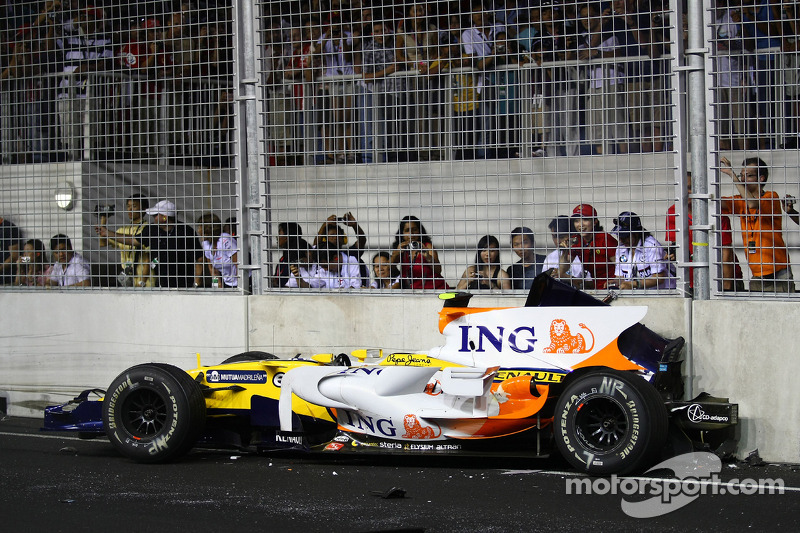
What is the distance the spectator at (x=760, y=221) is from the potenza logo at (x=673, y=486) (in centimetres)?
158

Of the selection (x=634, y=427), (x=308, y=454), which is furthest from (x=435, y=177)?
(x=634, y=427)

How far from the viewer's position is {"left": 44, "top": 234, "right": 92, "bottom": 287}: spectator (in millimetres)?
9688

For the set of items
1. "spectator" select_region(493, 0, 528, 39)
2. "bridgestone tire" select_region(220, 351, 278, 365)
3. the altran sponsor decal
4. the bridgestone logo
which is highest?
"spectator" select_region(493, 0, 528, 39)

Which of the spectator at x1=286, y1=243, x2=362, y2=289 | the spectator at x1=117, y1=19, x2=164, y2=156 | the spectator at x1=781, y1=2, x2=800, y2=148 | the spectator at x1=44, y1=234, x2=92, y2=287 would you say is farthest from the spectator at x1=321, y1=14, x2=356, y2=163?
the spectator at x1=781, y1=2, x2=800, y2=148

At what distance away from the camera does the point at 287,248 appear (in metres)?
8.84

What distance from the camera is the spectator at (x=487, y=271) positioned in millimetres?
8125

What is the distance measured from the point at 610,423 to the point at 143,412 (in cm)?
336

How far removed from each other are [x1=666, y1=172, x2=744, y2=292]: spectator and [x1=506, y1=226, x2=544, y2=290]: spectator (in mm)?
1079

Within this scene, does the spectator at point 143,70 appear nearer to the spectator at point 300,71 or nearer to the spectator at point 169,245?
the spectator at point 169,245

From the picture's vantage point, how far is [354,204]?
8.85 metres

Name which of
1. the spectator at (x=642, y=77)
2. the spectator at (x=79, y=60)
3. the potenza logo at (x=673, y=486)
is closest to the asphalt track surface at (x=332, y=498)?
the potenza logo at (x=673, y=486)

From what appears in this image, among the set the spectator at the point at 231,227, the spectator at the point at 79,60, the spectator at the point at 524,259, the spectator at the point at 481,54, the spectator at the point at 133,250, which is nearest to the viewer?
the spectator at the point at 524,259

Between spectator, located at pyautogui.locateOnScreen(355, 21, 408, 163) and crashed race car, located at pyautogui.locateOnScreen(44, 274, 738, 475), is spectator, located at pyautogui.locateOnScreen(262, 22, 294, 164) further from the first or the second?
crashed race car, located at pyautogui.locateOnScreen(44, 274, 738, 475)

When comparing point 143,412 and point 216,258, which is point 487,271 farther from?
point 143,412
